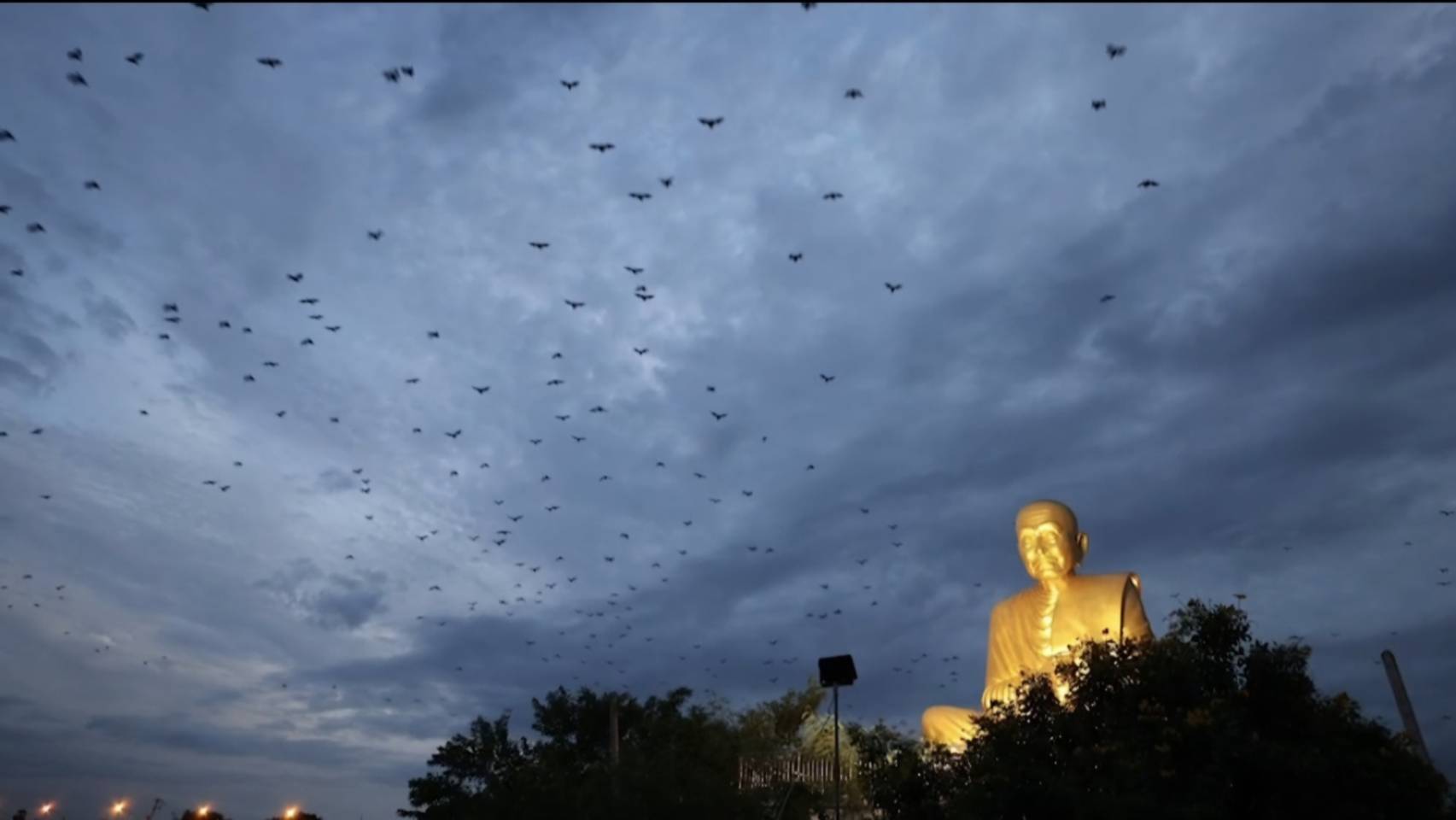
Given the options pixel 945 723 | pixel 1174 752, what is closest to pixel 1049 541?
pixel 945 723

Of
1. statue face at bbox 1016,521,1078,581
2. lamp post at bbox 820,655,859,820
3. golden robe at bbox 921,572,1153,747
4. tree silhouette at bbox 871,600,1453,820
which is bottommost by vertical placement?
tree silhouette at bbox 871,600,1453,820

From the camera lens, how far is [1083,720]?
1559 cm

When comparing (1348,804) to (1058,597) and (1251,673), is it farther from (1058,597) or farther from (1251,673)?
(1058,597)

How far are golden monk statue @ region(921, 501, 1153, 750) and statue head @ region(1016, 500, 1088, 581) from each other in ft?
0.06

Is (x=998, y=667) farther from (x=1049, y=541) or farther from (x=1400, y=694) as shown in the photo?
(x=1400, y=694)

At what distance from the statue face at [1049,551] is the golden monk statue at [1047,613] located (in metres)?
0.02

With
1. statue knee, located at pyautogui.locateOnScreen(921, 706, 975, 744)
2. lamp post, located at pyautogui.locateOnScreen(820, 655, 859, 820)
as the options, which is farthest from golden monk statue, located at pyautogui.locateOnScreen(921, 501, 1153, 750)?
lamp post, located at pyautogui.locateOnScreen(820, 655, 859, 820)

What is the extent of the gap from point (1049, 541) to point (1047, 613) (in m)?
1.56

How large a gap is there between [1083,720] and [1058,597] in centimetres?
725

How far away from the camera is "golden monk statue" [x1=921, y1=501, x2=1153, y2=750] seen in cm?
2103

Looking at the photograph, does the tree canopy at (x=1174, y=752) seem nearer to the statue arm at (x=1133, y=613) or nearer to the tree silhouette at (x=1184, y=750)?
the tree silhouette at (x=1184, y=750)

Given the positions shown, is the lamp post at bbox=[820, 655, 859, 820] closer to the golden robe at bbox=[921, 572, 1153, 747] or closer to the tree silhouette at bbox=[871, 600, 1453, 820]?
the tree silhouette at bbox=[871, 600, 1453, 820]

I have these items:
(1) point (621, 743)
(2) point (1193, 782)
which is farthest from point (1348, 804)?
(1) point (621, 743)

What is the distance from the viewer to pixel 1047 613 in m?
22.5
